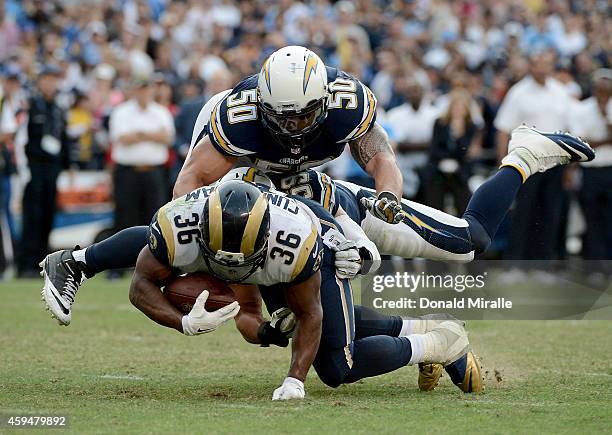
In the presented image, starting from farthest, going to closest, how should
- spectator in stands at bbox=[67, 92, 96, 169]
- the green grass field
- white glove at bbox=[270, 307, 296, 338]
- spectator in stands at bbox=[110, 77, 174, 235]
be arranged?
spectator in stands at bbox=[67, 92, 96, 169] → spectator in stands at bbox=[110, 77, 174, 235] → white glove at bbox=[270, 307, 296, 338] → the green grass field

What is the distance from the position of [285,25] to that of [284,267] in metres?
12.4

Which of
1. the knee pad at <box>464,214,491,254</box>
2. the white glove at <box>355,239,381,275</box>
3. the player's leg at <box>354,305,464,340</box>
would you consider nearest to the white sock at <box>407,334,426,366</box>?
the player's leg at <box>354,305,464,340</box>

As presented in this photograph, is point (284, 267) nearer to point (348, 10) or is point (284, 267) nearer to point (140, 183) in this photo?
point (140, 183)

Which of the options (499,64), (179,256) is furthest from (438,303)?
(499,64)

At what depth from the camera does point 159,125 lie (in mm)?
11609

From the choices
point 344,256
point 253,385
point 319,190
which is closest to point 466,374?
point 344,256

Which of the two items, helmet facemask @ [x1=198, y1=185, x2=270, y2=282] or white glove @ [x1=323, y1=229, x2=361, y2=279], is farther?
white glove @ [x1=323, y1=229, x2=361, y2=279]

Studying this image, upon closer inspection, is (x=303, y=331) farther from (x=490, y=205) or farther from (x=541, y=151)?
(x=541, y=151)

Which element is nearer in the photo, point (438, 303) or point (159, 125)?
point (438, 303)

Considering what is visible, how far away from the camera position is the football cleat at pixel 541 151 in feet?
22.9

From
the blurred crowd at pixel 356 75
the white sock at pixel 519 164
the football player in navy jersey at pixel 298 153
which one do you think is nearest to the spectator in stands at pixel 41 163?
the blurred crowd at pixel 356 75

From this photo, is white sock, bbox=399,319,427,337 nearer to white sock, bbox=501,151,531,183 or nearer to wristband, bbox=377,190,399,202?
wristband, bbox=377,190,399,202

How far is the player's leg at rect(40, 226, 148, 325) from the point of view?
5.88 metres

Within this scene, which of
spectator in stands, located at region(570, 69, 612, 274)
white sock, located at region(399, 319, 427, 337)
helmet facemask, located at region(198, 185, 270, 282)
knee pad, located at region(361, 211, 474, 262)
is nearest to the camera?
helmet facemask, located at region(198, 185, 270, 282)
